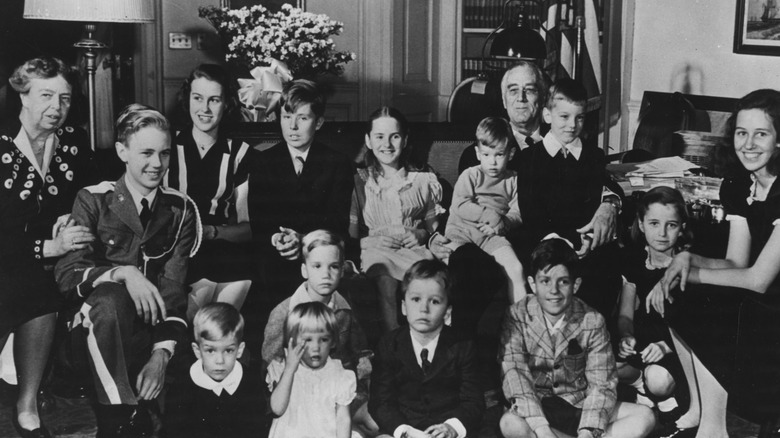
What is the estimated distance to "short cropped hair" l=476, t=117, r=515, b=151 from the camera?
304 cm

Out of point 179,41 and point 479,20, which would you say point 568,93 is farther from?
point 479,20

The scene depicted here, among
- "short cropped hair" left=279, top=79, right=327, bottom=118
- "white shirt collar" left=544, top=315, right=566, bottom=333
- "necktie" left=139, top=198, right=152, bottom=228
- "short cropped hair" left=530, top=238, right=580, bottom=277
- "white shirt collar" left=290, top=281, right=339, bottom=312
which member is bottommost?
"white shirt collar" left=544, top=315, right=566, bottom=333

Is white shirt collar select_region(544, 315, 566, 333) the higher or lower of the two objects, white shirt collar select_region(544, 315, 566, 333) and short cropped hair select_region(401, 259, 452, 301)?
the lower

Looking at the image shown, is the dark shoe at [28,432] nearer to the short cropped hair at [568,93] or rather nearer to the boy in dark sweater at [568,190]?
the boy in dark sweater at [568,190]

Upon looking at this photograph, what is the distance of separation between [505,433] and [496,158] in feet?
2.78

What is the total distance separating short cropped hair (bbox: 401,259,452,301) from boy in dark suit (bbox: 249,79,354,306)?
331mm

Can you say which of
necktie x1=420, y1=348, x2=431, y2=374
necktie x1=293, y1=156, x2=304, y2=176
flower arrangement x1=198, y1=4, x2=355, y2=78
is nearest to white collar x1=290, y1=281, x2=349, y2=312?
necktie x1=420, y1=348, x2=431, y2=374

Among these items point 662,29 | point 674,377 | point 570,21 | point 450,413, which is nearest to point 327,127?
point 450,413

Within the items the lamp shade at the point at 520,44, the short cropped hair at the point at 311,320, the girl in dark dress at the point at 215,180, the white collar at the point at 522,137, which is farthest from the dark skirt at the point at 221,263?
the lamp shade at the point at 520,44

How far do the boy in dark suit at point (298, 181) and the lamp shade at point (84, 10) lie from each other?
1.99 ft

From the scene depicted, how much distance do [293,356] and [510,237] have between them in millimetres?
818

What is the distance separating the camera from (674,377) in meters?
2.97

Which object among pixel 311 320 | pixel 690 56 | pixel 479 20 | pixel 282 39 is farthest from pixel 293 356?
pixel 479 20

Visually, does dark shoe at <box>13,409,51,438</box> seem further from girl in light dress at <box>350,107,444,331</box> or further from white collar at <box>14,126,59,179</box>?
girl in light dress at <box>350,107,444,331</box>
